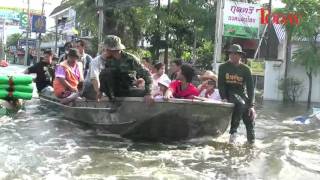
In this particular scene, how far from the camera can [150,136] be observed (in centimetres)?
894

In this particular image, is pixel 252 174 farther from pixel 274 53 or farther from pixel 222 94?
pixel 274 53

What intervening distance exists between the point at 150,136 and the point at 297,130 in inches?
179

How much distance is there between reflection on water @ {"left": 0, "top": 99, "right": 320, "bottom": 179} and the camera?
6733 mm

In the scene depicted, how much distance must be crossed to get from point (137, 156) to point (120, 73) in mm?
1638

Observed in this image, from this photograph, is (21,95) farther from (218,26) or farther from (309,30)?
(309,30)

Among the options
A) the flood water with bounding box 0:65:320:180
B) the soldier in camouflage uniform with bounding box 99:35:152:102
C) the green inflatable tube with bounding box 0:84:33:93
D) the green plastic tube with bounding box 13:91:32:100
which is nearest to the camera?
the flood water with bounding box 0:65:320:180

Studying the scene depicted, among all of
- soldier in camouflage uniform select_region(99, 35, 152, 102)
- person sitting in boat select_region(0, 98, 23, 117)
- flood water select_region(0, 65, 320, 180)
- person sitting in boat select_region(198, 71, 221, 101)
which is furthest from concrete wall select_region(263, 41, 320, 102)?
soldier in camouflage uniform select_region(99, 35, 152, 102)

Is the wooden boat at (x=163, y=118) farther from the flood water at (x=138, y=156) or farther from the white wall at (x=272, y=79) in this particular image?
the white wall at (x=272, y=79)

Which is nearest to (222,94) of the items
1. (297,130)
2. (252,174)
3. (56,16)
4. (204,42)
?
(252,174)

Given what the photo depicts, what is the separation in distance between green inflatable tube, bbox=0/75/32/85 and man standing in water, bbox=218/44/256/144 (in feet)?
16.6

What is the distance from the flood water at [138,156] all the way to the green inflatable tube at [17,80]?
2.81 ft

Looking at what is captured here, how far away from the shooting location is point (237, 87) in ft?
29.2

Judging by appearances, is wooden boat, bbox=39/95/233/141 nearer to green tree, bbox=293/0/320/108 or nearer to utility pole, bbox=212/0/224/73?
utility pole, bbox=212/0/224/73

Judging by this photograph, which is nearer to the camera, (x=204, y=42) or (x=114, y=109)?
(x=114, y=109)
